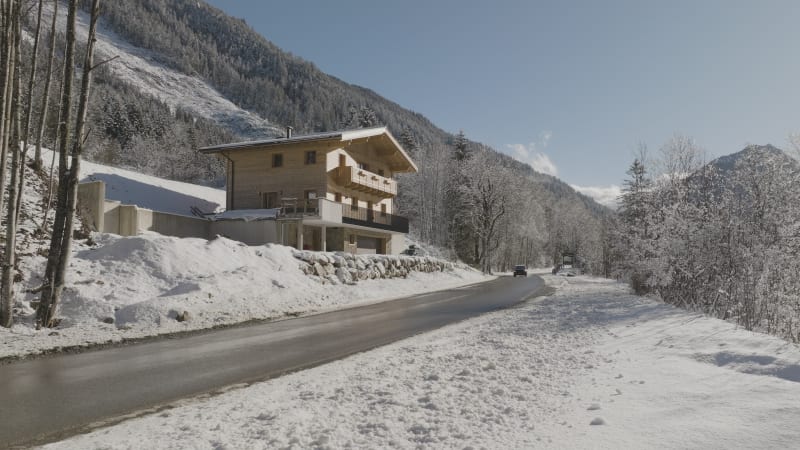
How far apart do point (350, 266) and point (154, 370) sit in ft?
50.9

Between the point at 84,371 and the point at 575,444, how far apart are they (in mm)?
6904

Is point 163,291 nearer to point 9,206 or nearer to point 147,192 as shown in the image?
point 9,206

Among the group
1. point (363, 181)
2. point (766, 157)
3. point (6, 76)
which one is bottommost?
point (766, 157)

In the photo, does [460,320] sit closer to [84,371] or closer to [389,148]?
[84,371]

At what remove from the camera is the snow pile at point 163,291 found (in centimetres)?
993

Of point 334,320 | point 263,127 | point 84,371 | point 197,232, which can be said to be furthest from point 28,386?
point 263,127

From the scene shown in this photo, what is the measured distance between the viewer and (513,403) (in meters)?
4.92

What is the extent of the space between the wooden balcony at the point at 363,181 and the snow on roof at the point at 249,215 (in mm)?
5433

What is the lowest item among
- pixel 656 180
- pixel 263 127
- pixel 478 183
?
pixel 656 180

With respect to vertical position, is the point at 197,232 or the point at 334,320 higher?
the point at 197,232

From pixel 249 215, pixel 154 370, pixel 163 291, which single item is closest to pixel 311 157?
pixel 249 215

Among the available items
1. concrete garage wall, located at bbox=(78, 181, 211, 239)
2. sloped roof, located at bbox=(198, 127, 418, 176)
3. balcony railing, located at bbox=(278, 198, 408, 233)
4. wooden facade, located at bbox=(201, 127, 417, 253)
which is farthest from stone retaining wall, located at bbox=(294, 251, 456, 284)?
sloped roof, located at bbox=(198, 127, 418, 176)

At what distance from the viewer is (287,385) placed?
19.4ft

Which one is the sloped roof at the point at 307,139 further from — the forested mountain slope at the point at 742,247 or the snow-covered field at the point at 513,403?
the snow-covered field at the point at 513,403
